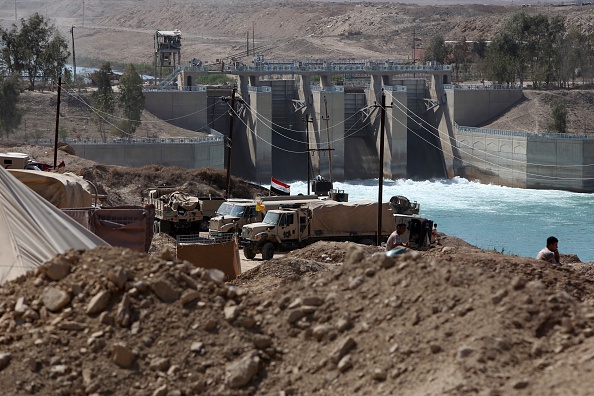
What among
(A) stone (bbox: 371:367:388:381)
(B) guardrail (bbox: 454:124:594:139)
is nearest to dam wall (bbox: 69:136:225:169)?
(B) guardrail (bbox: 454:124:594:139)

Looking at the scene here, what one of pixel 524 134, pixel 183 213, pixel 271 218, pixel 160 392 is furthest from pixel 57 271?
pixel 524 134

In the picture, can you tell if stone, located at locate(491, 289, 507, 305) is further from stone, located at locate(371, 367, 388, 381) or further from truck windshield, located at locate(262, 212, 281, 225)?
truck windshield, located at locate(262, 212, 281, 225)

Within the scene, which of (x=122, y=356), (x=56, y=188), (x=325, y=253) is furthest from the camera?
(x=325, y=253)

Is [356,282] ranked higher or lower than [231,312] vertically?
higher

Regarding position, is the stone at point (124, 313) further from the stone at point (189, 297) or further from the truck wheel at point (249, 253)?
the truck wheel at point (249, 253)

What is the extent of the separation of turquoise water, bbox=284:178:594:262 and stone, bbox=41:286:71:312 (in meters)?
33.2

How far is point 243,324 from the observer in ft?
34.7

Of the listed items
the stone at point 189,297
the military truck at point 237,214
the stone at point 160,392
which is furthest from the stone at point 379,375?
the military truck at point 237,214

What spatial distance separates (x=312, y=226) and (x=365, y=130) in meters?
41.3

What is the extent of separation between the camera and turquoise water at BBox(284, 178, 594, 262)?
4700 centimetres

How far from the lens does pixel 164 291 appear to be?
10.6 meters

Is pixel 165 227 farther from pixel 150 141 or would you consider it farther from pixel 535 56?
pixel 535 56

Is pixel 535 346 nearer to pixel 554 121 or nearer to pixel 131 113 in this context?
pixel 131 113

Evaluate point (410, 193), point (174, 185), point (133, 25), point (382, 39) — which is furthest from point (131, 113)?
point (133, 25)
